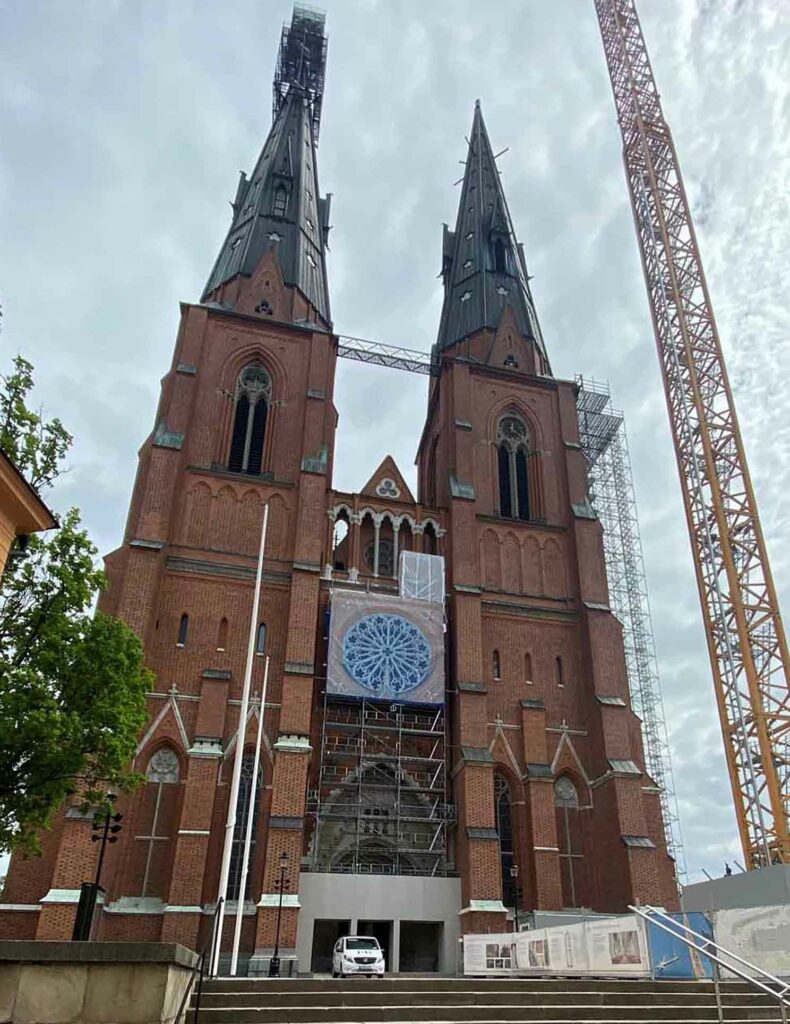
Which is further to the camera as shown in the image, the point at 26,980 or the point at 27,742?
the point at 27,742

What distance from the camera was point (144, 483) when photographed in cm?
2856

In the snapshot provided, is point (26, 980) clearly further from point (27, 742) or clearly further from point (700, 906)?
point (700, 906)

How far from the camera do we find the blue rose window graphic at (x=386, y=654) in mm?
27844

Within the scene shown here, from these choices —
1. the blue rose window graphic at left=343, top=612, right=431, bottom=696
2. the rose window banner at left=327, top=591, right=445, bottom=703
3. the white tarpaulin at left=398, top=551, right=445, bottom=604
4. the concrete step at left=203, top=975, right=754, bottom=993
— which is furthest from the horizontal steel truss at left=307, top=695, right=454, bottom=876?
the concrete step at left=203, top=975, right=754, bottom=993

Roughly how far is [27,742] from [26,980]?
8.52m

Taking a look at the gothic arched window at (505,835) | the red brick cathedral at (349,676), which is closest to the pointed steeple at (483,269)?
the red brick cathedral at (349,676)

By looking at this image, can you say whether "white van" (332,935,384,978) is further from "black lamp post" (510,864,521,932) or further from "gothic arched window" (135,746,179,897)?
"black lamp post" (510,864,521,932)

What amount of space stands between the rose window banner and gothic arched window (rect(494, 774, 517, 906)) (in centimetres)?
366

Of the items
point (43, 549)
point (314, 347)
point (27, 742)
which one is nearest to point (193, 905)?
point (27, 742)

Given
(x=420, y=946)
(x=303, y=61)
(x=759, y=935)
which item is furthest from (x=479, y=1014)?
(x=303, y=61)

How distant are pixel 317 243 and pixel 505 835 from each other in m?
29.7

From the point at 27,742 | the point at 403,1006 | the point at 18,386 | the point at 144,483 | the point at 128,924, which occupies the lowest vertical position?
the point at 403,1006

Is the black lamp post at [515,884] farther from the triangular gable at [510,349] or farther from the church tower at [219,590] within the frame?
the triangular gable at [510,349]

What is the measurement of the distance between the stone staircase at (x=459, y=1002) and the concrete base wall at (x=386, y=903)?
13563mm
